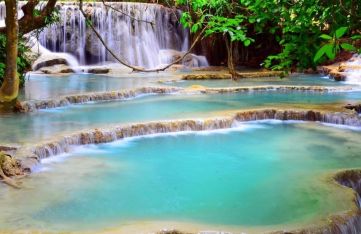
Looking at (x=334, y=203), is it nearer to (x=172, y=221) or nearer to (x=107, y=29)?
(x=172, y=221)

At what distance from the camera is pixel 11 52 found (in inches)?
298

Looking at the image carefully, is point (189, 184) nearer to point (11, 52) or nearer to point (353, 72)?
point (11, 52)

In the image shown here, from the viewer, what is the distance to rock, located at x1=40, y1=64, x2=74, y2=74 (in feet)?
58.7

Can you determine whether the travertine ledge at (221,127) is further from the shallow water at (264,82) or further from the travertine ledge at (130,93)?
the shallow water at (264,82)

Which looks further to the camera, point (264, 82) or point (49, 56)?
point (49, 56)

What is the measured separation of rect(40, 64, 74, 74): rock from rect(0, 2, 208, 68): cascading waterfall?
1656 mm

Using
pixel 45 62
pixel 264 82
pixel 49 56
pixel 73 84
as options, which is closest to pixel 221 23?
pixel 73 84

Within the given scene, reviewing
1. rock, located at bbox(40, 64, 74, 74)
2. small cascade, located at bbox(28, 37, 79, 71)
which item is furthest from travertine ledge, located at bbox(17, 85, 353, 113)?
small cascade, located at bbox(28, 37, 79, 71)

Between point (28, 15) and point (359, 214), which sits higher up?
point (28, 15)

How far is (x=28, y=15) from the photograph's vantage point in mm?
9609

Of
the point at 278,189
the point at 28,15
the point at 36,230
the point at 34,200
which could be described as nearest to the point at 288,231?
the point at 278,189


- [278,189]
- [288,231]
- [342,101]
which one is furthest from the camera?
[342,101]

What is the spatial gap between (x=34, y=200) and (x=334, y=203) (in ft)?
9.86

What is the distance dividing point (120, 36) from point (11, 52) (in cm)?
1443
